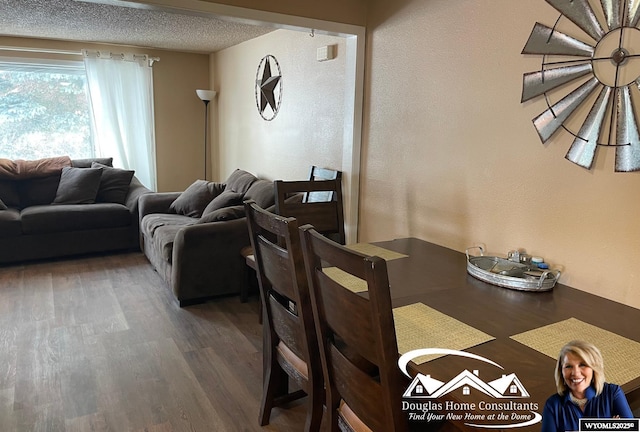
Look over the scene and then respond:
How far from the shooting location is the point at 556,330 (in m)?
1.38

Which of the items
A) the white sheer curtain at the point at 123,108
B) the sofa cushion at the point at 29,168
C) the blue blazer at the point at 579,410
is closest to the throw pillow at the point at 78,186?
the sofa cushion at the point at 29,168

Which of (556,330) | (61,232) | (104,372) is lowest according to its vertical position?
(104,372)

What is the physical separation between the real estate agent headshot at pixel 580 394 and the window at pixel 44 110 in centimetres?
594

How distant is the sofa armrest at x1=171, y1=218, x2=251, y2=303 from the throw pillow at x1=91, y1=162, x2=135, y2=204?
79.1 inches

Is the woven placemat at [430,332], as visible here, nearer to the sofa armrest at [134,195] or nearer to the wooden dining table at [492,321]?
the wooden dining table at [492,321]

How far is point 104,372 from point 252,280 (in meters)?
1.28

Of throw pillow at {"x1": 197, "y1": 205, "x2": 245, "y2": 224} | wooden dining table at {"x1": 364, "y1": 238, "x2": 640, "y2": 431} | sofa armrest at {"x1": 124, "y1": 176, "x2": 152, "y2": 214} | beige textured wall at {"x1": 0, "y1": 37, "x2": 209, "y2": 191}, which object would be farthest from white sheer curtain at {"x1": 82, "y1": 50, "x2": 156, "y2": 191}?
wooden dining table at {"x1": 364, "y1": 238, "x2": 640, "y2": 431}

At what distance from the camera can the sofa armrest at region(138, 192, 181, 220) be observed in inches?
174

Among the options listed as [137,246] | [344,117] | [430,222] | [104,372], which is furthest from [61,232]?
[430,222]

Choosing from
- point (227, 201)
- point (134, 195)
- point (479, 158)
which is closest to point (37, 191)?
point (134, 195)

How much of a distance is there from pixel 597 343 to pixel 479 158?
1155mm

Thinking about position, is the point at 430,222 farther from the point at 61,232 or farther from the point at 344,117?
the point at 61,232

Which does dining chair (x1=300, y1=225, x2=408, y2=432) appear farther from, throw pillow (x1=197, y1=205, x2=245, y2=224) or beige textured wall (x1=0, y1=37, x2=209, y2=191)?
beige textured wall (x1=0, y1=37, x2=209, y2=191)

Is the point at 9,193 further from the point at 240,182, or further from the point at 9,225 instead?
the point at 240,182
